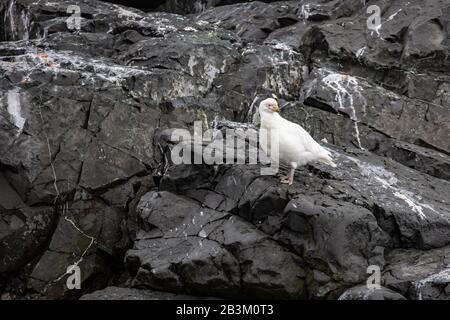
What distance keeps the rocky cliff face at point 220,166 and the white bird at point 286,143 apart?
370mm

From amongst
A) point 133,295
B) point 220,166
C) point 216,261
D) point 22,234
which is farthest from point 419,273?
point 22,234

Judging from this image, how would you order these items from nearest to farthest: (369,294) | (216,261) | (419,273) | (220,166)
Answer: (369,294), (419,273), (216,261), (220,166)

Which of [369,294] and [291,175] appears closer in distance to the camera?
[369,294]

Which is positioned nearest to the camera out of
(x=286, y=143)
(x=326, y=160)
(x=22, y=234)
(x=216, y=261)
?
(x=216, y=261)

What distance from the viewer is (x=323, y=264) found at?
9016mm

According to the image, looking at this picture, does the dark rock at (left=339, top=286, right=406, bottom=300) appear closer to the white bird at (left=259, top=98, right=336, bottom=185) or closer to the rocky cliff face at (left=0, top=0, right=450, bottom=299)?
the rocky cliff face at (left=0, top=0, right=450, bottom=299)

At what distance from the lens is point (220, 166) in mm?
10430

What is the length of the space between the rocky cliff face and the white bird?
370 mm

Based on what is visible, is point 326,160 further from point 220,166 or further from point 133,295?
point 133,295

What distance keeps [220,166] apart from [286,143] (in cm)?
132

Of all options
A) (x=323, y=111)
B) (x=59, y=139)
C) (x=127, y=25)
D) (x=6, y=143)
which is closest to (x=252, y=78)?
(x=323, y=111)

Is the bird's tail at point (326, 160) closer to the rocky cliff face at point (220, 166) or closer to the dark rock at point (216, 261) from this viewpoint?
the rocky cliff face at point (220, 166)

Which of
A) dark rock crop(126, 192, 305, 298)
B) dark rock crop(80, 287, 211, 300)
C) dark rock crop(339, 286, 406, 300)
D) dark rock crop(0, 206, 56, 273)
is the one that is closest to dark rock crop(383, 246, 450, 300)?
dark rock crop(339, 286, 406, 300)

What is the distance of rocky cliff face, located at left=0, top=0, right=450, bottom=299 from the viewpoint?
918cm
